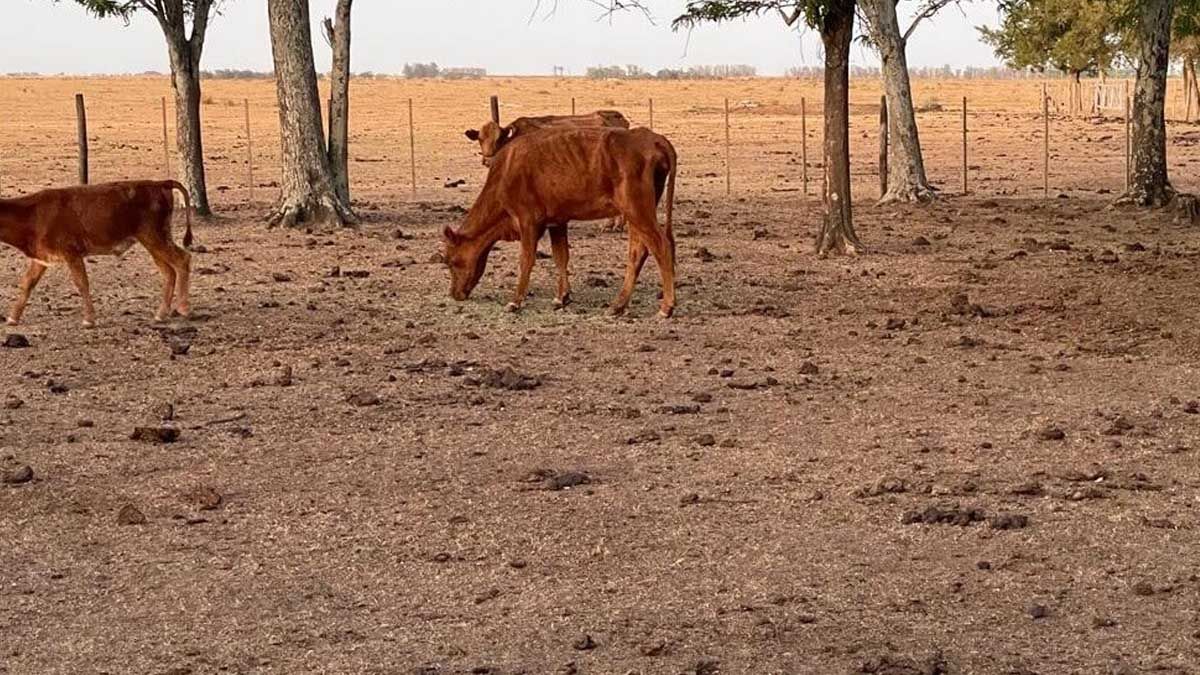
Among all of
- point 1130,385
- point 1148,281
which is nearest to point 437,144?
point 1148,281

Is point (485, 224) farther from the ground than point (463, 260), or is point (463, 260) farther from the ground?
point (485, 224)

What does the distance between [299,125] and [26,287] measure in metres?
8.84

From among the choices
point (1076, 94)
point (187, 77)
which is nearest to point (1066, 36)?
point (1076, 94)

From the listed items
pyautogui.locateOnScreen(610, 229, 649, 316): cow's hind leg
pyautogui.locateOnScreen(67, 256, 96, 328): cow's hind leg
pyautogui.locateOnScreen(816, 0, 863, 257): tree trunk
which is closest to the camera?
pyautogui.locateOnScreen(67, 256, 96, 328): cow's hind leg

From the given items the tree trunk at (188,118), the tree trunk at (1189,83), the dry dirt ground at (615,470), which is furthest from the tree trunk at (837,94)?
the tree trunk at (1189,83)

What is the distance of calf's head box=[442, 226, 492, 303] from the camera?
1537 cm

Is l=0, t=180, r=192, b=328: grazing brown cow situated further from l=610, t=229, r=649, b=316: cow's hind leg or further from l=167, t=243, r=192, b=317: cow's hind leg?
l=610, t=229, r=649, b=316: cow's hind leg

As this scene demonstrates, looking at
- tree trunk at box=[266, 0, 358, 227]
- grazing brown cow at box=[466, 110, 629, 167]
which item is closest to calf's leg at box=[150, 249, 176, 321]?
grazing brown cow at box=[466, 110, 629, 167]

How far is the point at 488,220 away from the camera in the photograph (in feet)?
50.1

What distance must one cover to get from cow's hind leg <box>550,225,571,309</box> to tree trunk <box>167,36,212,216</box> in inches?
406

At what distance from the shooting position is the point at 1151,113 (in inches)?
952

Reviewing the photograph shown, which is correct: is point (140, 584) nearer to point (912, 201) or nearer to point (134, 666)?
point (134, 666)

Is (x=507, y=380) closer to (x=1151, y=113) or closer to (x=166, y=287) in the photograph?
(x=166, y=287)

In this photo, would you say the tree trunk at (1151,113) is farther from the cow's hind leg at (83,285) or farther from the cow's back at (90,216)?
the cow's hind leg at (83,285)
